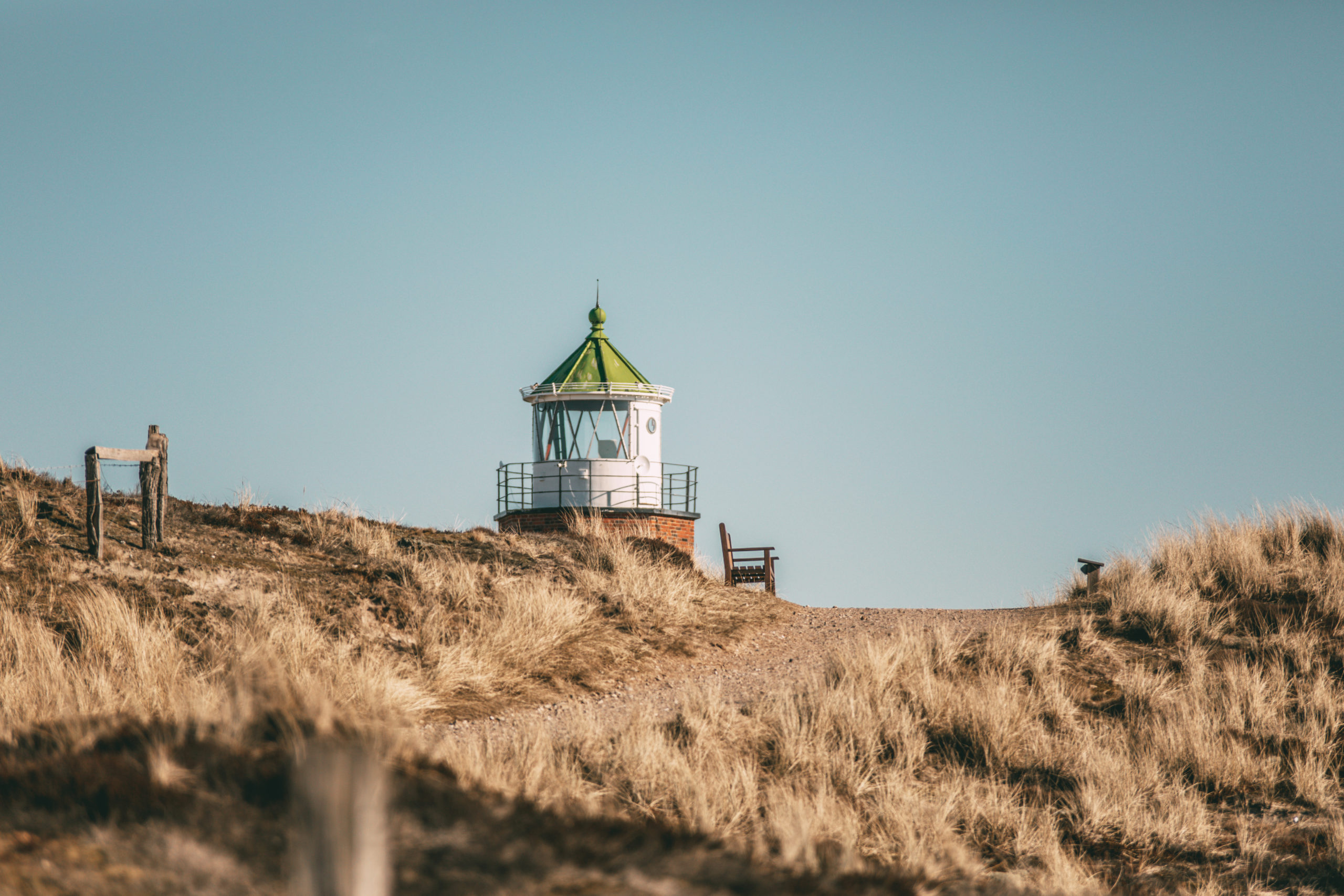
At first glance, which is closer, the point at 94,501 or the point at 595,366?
the point at 94,501

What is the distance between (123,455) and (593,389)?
48.9ft

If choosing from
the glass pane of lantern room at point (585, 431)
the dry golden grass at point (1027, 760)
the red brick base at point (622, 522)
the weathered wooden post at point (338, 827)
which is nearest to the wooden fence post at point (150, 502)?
the dry golden grass at point (1027, 760)

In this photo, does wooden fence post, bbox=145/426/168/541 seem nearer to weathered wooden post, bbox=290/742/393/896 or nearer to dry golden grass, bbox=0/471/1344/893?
dry golden grass, bbox=0/471/1344/893

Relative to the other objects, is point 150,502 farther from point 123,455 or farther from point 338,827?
point 338,827

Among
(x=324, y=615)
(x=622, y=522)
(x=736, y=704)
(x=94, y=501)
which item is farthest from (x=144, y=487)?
(x=622, y=522)

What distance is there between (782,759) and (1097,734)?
3811 millimetres

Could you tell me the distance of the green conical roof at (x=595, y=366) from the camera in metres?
28.0

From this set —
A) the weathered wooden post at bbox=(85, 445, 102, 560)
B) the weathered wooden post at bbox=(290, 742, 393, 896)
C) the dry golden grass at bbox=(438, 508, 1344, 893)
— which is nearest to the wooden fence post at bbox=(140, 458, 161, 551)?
the weathered wooden post at bbox=(85, 445, 102, 560)

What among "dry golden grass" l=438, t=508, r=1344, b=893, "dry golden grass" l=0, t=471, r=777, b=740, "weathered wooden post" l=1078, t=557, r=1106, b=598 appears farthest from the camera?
"weathered wooden post" l=1078, t=557, r=1106, b=598

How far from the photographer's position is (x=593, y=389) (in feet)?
90.5

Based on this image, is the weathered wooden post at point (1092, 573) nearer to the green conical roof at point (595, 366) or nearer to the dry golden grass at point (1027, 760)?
the dry golden grass at point (1027, 760)

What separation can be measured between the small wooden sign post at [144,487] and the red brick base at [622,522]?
1157 cm

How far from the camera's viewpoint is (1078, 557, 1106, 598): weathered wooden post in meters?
18.3

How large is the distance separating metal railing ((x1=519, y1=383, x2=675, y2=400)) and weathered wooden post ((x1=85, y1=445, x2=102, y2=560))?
49.7 ft
